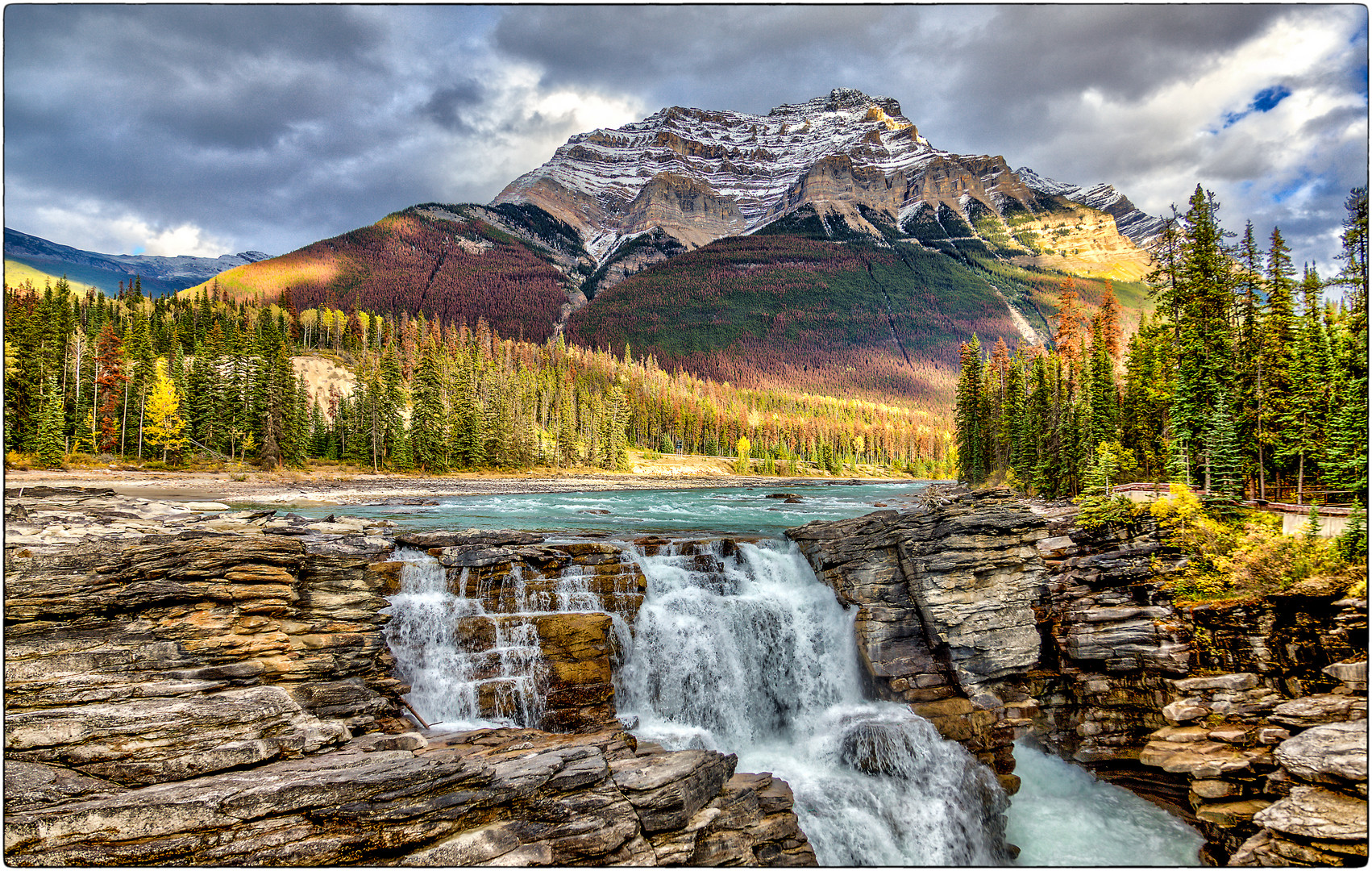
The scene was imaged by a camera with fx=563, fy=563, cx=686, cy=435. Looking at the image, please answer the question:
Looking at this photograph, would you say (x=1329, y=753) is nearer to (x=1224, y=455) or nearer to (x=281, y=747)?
(x=1224, y=455)

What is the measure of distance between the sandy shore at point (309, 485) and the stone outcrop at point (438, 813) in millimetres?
29495

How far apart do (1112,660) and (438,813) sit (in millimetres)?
17037

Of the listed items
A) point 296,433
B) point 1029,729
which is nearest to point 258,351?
point 296,433

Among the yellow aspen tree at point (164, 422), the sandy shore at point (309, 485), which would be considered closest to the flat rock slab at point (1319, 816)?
the sandy shore at point (309, 485)

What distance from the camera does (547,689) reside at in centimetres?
1448

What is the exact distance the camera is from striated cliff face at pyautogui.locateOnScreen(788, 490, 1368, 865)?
11.4 meters

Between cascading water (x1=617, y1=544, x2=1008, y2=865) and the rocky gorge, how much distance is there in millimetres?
706

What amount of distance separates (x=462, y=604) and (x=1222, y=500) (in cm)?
2277

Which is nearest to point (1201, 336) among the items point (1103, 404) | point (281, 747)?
point (1103, 404)

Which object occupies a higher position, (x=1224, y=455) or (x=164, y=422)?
(x=164, y=422)

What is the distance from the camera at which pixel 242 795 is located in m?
7.11

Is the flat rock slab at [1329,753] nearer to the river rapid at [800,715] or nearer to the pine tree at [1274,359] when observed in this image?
the river rapid at [800,715]

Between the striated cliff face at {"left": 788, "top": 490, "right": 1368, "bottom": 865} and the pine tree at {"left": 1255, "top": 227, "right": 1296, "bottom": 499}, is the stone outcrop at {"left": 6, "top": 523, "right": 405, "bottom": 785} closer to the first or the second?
the striated cliff face at {"left": 788, "top": 490, "right": 1368, "bottom": 865}

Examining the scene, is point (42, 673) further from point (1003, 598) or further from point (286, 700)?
point (1003, 598)
